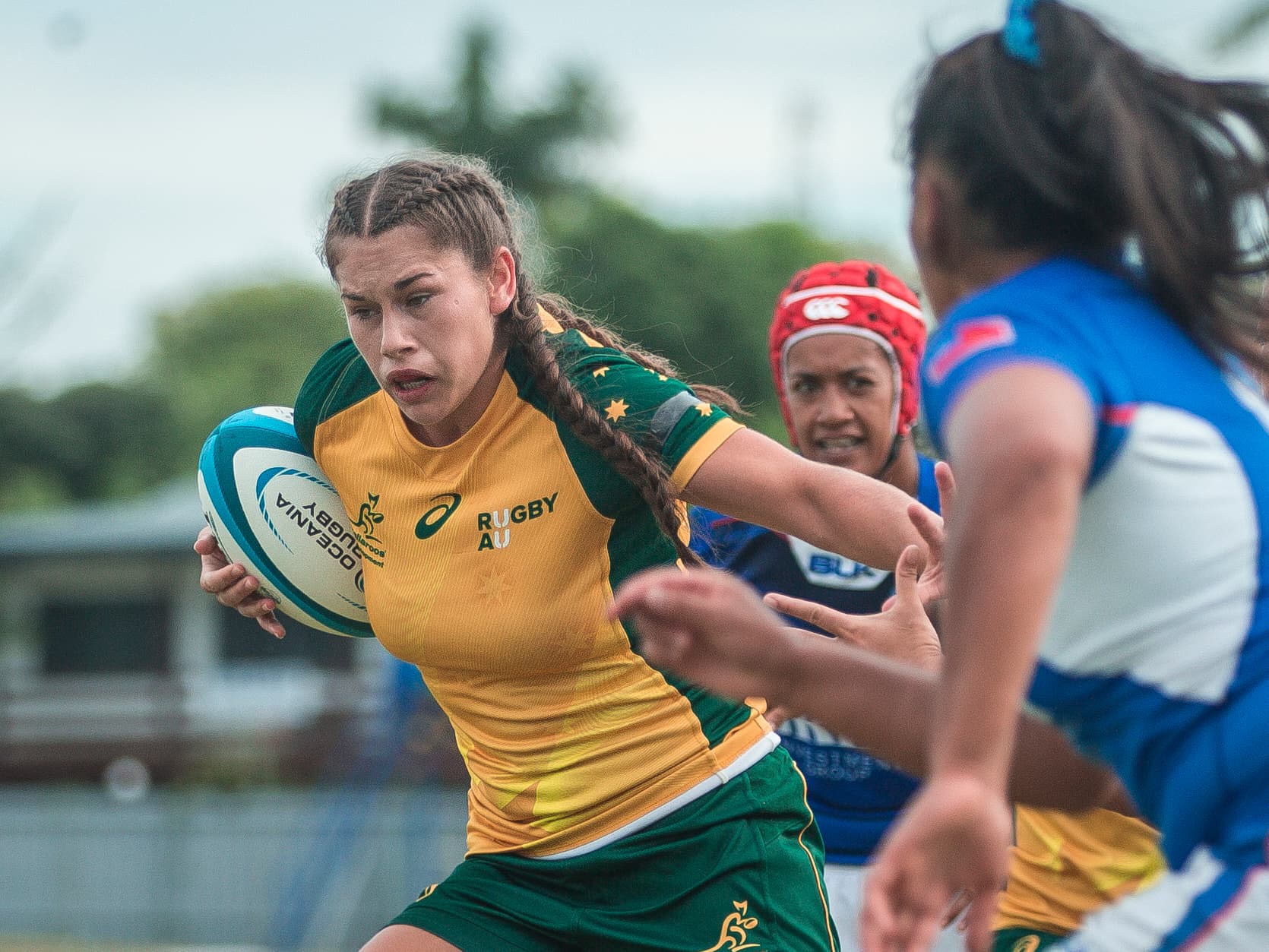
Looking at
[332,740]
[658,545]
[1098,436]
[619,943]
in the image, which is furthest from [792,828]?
[332,740]

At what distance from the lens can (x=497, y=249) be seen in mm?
3658

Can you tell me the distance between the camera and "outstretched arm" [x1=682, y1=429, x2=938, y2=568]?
10.1ft

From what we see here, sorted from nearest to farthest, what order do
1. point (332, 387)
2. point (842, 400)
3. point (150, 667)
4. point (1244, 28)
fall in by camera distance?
point (332, 387) < point (842, 400) < point (1244, 28) < point (150, 667)

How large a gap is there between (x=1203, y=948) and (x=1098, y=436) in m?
0.63

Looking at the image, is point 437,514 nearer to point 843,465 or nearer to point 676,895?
point 676,895

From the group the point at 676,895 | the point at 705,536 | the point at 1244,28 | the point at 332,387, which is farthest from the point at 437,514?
the point at 1244,28

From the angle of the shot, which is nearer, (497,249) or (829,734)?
(497,249)

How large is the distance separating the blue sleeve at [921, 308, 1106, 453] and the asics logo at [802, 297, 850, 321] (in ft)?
9.48

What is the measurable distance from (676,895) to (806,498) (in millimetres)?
918

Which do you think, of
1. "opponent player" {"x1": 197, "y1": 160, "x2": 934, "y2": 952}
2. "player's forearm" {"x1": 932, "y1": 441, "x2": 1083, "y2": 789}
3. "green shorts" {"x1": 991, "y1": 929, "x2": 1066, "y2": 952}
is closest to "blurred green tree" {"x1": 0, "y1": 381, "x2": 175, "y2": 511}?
"opponent player" {"x1": 197, "y1": 160, "x2": 934, "y2": 952}

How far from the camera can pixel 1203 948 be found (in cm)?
196

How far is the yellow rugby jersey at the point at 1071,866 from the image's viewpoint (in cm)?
393

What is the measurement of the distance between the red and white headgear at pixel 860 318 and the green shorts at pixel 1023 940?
1.43 metres

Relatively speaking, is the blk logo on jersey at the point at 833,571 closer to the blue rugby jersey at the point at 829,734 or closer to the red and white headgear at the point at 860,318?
the blue rugby jersey at the point at 829,734
